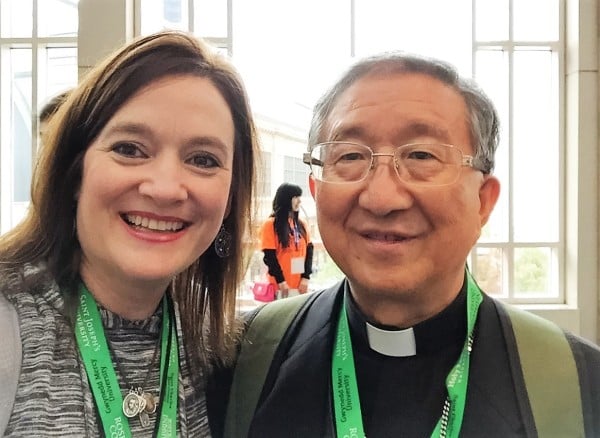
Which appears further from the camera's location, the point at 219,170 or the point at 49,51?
the point at 49,51

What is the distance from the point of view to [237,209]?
5.88 ft

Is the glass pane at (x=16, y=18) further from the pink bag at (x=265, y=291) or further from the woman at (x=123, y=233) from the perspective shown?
the woman at (x=123, y=233)

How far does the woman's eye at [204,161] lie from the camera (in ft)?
4.92

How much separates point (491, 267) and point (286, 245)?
232cm

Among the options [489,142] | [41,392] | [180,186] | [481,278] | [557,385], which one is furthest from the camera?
[481,278]

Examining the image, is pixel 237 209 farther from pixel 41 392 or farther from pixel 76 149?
pixel 41 392

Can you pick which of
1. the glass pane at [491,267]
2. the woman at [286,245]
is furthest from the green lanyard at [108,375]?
the glass pane at [491,267]

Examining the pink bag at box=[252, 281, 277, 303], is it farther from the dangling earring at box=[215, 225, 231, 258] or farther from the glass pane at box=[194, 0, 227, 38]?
the dangling earring at box=[215, 225, 231, 258]

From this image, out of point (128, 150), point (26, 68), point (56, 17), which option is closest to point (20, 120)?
point (26, 68)

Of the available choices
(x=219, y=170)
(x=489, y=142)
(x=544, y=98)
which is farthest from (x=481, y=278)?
(x=219, y=170)

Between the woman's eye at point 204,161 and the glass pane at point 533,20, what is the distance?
5763mm

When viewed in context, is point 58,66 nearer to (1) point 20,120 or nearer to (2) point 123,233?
(1) point 20,120

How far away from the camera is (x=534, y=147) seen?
6.35 meters

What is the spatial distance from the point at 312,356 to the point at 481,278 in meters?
4.98
